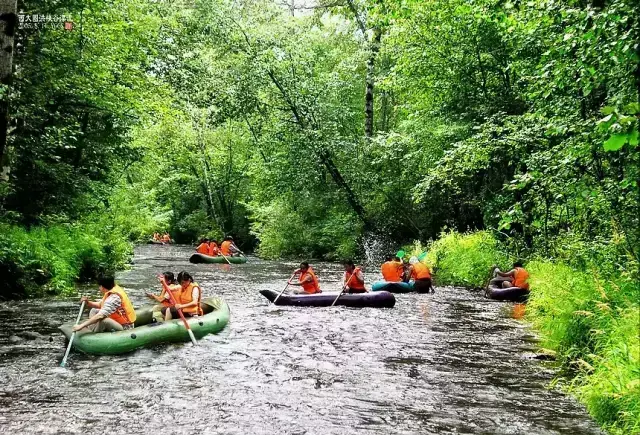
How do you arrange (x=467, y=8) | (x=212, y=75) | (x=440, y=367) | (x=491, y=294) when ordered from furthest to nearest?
(x=212, y=75), (x=491, y=294), (x=467, y=8), (x=440, y=367)

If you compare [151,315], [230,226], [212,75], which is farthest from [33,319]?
[230,226]

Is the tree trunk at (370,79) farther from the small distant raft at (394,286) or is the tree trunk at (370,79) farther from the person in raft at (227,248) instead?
the small distant raft at (394,286)

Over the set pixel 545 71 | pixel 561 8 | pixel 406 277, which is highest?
pixel 561 8

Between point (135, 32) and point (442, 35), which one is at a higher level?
point (442, 35)

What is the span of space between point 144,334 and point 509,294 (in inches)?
345

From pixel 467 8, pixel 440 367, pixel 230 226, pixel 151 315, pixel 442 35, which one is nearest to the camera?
pixel 440 367

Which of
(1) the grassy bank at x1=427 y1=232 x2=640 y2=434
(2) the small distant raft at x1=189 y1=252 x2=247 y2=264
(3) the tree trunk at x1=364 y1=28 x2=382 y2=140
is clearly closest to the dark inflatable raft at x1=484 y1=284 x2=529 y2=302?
(1) the grassy bank at x1=427 y1=232 x2=640 y2=434

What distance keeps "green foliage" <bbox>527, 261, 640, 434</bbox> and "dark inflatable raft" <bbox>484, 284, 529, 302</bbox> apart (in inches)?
128

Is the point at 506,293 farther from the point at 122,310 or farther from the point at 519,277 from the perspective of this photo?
the point at 122,310

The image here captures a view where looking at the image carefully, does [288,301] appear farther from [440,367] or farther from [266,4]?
[266,4]

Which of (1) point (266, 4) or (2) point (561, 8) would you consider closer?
(2) point (561, 8)

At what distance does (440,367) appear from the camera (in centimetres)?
796

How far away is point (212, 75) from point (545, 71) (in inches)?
840

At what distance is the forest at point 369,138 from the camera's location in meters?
7.12
